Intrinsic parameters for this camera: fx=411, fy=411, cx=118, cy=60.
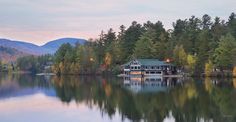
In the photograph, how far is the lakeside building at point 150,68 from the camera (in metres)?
83.4

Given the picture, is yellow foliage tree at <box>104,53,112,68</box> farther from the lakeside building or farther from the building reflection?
the building reflection

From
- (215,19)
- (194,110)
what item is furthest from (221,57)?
(194,110)

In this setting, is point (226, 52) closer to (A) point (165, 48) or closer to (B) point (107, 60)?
(A) point (165, 48)

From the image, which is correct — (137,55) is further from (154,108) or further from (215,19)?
(154,108)

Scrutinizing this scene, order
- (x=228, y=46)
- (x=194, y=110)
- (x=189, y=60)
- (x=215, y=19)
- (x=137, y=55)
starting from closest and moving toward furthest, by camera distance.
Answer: (x=194, y=110)
(x=228, y=46)
(x=189, y=60)
(x=215, y=19)
(x=137, y=55)

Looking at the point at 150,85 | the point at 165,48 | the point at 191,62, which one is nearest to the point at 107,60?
the point at 165,48

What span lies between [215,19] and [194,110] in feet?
204

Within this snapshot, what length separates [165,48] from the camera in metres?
89.6

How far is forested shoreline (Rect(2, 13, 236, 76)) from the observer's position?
243 feet

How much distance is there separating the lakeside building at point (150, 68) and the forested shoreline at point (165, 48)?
2.21 meters

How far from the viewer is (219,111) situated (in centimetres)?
2417

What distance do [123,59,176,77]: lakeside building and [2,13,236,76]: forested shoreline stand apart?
7.24 ft

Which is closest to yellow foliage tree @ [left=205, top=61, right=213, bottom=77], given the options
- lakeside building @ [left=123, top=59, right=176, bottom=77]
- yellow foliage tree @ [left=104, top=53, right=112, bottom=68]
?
lakeside building @ [left=123, top=59, right=176, bottom=77]

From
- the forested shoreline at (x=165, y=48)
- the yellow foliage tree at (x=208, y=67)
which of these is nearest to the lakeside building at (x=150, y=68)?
the forested shoreline at (x=165, y=48)
